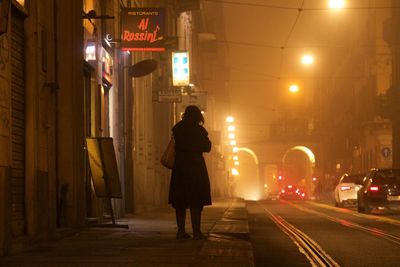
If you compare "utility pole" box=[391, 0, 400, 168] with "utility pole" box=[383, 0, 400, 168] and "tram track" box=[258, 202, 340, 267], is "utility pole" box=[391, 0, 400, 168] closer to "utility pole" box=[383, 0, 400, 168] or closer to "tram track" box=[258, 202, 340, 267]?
"utility pole" box=[383, 0, 400, 168]

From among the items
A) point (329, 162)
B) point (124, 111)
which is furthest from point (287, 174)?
point (124, 111)

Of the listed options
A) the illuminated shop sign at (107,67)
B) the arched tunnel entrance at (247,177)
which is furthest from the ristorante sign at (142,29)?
the arched tunnel entrance at (247,177)

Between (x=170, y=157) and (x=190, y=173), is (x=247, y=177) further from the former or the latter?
(x=190, y=173)

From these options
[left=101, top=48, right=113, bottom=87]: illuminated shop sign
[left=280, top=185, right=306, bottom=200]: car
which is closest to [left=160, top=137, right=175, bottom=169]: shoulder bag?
[left=101, top=48, right=113, bottom=87]: illuminated shop sign

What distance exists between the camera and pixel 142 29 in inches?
782

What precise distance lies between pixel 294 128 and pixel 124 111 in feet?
268

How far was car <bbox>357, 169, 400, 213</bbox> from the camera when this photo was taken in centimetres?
2662

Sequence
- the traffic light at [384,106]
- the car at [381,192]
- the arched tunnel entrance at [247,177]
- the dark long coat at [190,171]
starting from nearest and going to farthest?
the dark long coat at [190,171] < the car at [381,192] < the traffic light at [384,106] < the arched tunnel entrance at [247,177]

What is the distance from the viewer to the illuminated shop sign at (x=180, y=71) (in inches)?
1267

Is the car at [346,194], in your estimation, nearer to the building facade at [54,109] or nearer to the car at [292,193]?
the building facade at [54,109]

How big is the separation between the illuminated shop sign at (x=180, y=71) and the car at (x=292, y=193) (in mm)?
47443

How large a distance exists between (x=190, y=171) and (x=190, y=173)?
0.03 m

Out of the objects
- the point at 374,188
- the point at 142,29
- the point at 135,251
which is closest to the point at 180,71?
the point at 374,188

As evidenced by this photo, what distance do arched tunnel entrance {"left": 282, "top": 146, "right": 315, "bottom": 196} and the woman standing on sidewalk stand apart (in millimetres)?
78880
